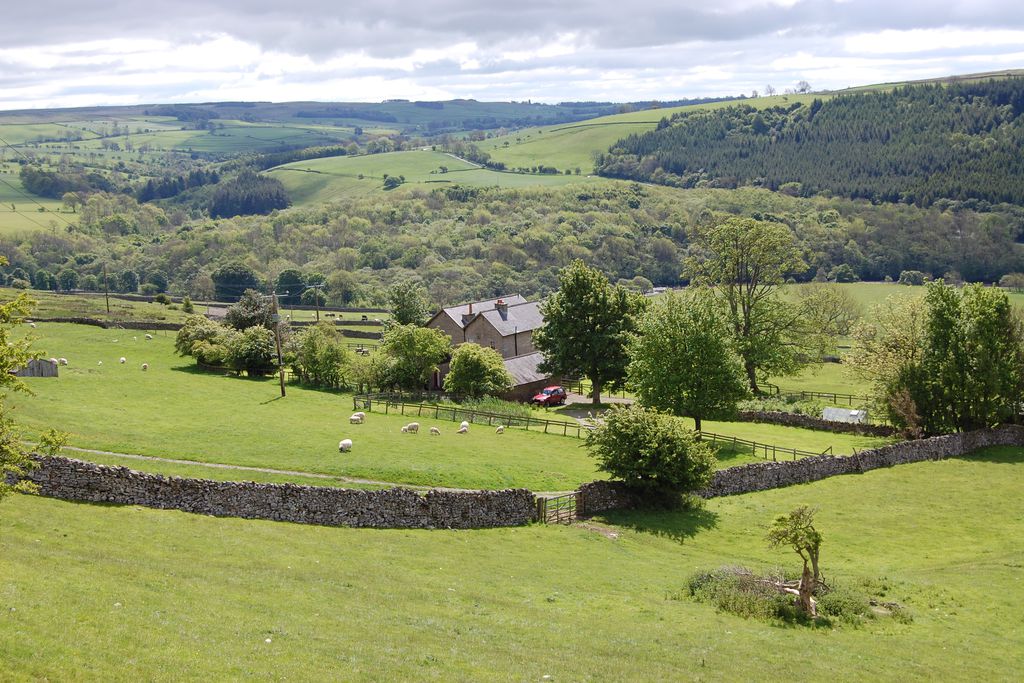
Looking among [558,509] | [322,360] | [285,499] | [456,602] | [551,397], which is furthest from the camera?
[322,360]

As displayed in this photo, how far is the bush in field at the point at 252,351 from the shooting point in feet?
234

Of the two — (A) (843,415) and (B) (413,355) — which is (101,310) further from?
(A) (843,415)

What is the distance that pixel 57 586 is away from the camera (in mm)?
20875

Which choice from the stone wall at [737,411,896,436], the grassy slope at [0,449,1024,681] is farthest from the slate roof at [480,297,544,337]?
the grassy slope at [0,449,1024,681]

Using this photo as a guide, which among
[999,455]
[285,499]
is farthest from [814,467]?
[285,499]

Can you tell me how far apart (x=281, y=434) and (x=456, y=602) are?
22.7 m

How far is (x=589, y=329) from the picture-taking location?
70000 mm

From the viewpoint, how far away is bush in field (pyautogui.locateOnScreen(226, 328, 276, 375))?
71375mm

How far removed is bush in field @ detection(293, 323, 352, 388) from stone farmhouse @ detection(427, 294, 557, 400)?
9.82m

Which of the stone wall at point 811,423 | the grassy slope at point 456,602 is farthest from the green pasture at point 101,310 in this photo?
the grassy slope at point 456,602

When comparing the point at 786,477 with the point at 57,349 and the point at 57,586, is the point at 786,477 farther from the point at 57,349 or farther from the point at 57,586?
the point at 57,349

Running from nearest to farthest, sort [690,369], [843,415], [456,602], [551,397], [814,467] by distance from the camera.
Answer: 1. [456,602]
2. [814,467]
3. [690,369]
4. [843,415]
5. [551,397]

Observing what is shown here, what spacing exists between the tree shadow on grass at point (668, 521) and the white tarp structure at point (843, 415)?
87.9 feet

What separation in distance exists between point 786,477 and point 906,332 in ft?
72.6
